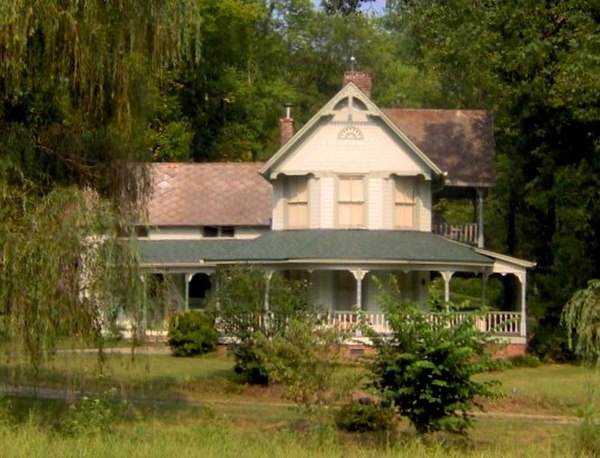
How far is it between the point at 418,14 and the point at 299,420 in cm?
1788

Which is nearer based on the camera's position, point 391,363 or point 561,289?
point 391,363

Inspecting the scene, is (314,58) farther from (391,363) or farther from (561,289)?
(391,363)

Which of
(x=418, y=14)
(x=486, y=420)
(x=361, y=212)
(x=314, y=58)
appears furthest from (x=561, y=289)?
(x=314, y=58)

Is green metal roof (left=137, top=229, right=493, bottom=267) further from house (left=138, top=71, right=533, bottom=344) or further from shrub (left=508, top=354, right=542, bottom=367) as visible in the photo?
shrub (left=508, top=354, right=542, bottom=367)

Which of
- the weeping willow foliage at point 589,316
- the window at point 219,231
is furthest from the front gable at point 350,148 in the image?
the weeping willow foliage at point 589,316

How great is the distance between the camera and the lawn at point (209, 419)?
16.9 meters

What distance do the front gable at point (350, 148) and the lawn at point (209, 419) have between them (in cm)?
779

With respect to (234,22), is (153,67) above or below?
below

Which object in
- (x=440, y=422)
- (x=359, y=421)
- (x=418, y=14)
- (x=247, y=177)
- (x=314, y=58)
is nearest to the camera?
(x=440, y=422)

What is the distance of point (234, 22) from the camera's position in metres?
61.8

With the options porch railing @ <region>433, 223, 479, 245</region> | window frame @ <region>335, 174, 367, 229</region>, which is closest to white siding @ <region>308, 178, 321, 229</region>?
window frame @ <region>335, 174, 367, 229</region>

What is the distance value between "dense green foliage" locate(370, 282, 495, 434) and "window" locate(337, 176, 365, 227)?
68.2 ft

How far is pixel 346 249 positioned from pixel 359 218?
223 cm

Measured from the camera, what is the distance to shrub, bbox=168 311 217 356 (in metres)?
40.1
